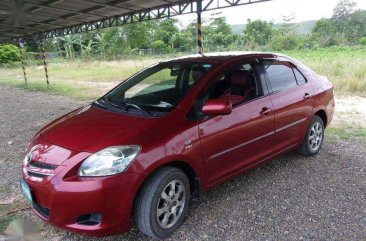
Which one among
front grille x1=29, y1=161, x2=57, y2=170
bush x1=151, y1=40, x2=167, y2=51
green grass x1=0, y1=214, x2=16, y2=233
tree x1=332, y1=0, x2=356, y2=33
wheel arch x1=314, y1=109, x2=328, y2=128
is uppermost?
tree x1=332, y1=0, x2=356, y2=33

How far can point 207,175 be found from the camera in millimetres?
3352

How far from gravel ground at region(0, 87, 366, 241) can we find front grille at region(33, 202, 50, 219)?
0.40 metres

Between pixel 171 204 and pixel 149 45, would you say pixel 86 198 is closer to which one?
pixel 171 204

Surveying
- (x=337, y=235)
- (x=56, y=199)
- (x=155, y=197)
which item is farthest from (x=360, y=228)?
(x=56, y=199)

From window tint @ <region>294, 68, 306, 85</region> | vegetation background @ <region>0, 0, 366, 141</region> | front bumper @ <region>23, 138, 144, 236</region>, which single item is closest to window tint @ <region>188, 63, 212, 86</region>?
front bumper @ <region>23, 138, 144, 236</region>

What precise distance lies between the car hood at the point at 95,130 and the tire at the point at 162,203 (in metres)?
0.43

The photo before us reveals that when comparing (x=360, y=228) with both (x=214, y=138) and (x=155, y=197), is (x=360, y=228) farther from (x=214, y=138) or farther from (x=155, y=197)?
(x=155, y=197)

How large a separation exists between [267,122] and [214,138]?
87cm

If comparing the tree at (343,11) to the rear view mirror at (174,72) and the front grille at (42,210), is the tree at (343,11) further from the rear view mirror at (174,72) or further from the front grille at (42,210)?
the front grille at (42,210)

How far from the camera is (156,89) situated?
153 inches

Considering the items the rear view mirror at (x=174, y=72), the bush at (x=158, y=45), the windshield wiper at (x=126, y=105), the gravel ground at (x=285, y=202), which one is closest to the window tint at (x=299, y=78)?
the gravel ground at (x=285, y=202)

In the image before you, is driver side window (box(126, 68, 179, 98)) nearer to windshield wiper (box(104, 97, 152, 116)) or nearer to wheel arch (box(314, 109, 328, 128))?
windshield wiper (box(104, 97, 152, 116))

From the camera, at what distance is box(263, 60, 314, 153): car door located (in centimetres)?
409

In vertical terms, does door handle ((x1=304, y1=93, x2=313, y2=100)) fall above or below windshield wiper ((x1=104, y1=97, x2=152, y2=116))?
below
